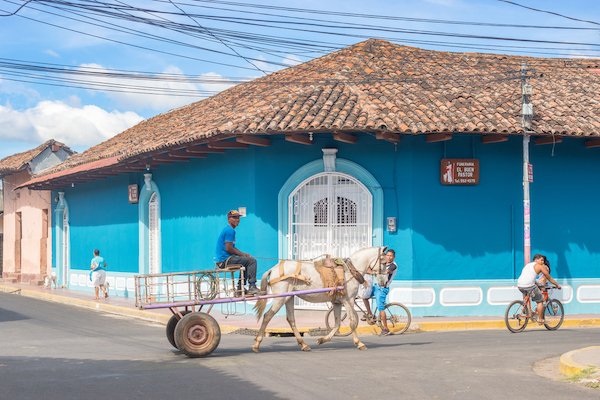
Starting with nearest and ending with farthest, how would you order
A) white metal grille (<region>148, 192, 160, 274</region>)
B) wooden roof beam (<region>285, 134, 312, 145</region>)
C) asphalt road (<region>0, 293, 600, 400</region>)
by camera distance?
asphalt road (<region>0, 293, 600, 400</region>), wooden roof beam (<region>285, 134, 312, 145</region>), white metal grille (<region>148, 192, 160, 274</region>)

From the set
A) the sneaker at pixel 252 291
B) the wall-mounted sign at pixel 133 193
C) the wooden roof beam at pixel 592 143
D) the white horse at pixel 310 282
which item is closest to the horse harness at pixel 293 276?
the white horse at pixel 310 282

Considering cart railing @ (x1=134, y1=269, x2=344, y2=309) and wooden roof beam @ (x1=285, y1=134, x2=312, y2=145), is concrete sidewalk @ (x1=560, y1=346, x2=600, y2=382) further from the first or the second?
wooden roof beam @ (x1=285, y1=134, x2=312, y2=145)

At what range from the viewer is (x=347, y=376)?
9930 millimetres

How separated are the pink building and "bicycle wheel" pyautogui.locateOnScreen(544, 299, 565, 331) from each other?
21.4 m

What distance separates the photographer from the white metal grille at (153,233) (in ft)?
77.4

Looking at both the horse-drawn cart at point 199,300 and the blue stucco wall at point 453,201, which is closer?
the horse-drawn cart at point 199,300

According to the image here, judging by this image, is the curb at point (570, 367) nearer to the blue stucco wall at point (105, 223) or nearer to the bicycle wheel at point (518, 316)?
the bicycle wheel at point (518, 316)

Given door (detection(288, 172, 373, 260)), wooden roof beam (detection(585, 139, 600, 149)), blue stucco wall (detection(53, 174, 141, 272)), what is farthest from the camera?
blue stucco wall (detection(53, 174, 141, 272))

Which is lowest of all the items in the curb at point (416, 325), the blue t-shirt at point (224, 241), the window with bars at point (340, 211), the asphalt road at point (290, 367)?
the curb at point (416, 325)

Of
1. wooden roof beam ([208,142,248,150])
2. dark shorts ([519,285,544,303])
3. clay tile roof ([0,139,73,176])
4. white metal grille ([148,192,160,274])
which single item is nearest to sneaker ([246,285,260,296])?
dark shorts ([519,285,544,303])

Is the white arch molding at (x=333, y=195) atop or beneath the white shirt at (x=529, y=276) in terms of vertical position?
atop

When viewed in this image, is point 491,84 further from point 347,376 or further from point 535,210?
point 347,376

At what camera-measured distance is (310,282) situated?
12.7 m

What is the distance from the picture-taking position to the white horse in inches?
497
